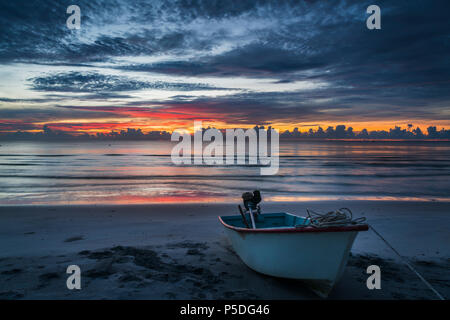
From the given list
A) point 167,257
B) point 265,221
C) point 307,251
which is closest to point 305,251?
point 307,251

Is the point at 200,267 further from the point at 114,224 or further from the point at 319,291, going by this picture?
the point at 114,224

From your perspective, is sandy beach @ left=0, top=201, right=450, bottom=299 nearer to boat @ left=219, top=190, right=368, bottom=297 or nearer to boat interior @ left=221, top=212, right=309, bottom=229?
boat @ left=219, top=190, right=368, bottom=297

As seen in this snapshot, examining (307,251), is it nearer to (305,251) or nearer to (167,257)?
(305,251)

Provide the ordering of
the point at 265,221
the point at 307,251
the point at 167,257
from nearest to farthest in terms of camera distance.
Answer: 1. the point at 307,251
2. the point at 167,257
3. the point at 265,221

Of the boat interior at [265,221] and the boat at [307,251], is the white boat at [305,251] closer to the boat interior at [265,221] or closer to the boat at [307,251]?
the boat at [307,251]

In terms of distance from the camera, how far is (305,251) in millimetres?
5469

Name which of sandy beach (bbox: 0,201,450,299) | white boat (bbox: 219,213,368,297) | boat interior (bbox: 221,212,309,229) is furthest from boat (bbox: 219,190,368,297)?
boat interior (bbox: 221,212,309,229)

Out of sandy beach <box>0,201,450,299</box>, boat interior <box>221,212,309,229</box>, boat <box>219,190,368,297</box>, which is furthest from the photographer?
boat interior <box>221,212,309,229</box>

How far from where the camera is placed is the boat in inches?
206

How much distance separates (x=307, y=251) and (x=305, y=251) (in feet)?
0.12

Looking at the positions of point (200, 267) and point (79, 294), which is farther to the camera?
point (200, 267)
